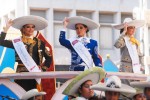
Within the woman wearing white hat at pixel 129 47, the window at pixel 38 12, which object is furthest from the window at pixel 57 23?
the woman wearing white hat at pixel 129 47

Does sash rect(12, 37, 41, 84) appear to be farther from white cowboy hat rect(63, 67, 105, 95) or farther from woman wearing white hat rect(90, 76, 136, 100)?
woman wearing white hat rect(90, 76, 136, 100)

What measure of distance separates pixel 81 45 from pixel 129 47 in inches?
46.1

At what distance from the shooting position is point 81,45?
941 cm

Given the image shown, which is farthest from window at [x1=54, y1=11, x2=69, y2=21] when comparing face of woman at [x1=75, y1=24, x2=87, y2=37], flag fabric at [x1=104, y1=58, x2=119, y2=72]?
face of woman at [x1=75, y1=24, x2=87, y2=37]

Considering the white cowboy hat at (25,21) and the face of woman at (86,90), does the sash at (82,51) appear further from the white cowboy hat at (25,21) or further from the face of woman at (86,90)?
the face of woman at (86,90)

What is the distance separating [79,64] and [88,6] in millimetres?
16468

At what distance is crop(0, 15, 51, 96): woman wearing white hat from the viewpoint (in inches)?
369

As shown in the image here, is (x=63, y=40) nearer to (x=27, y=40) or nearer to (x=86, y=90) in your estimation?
(x=27, y=40)

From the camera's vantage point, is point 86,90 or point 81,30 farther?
point 81,30

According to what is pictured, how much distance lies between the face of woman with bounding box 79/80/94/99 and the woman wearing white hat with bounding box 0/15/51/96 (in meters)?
1.99

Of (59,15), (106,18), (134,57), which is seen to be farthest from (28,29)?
(106,18)

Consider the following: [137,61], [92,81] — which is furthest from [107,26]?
[92,81]

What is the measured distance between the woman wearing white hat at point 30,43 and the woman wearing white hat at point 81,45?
12.8 inches

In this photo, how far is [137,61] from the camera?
10.4 metres
